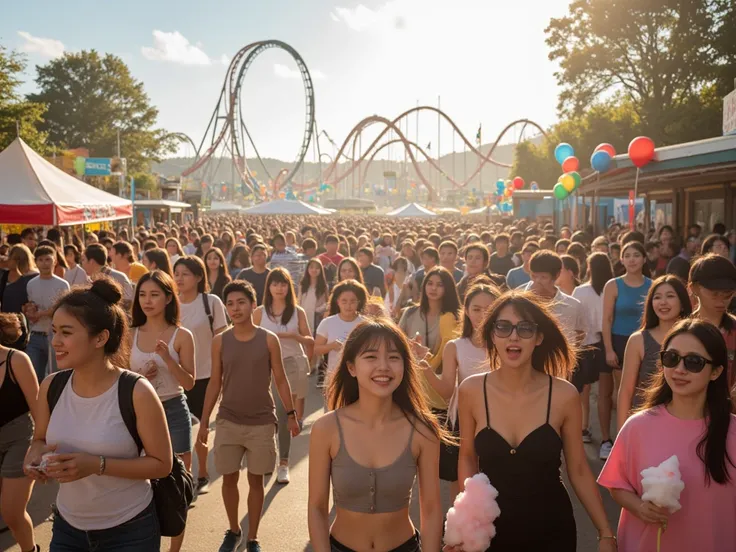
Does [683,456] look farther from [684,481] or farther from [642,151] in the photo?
[642,151]

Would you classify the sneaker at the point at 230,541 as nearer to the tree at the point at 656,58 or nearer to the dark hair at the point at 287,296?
the dark hair at the point at 287,296

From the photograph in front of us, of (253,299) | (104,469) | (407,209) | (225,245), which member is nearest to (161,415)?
(104,469)

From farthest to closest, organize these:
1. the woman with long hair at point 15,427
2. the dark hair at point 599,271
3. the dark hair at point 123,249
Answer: the dark hair at point 123,249, the dark hair at point 599,271, the woman with long hair at point 15,427

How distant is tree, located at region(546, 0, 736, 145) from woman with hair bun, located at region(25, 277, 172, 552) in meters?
30.4

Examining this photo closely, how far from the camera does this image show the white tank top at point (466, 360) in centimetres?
422

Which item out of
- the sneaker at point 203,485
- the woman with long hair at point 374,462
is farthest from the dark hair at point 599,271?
the woman with long hair at point 374,462

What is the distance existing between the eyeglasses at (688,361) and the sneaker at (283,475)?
3.55m

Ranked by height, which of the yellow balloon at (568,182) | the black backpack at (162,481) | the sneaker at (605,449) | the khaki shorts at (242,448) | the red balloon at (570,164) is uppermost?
the red balloon at (570,164)

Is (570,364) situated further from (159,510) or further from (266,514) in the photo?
(266,514)

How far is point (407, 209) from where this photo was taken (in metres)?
32.2

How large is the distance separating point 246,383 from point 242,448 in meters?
0.37

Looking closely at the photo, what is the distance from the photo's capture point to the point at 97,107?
57125 millimetres

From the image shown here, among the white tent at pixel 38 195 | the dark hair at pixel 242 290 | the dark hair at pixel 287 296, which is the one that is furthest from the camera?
the white tent at pixel 38 195

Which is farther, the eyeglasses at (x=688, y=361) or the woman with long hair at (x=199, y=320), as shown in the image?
the woman with long hair at (x=199, y=320)
